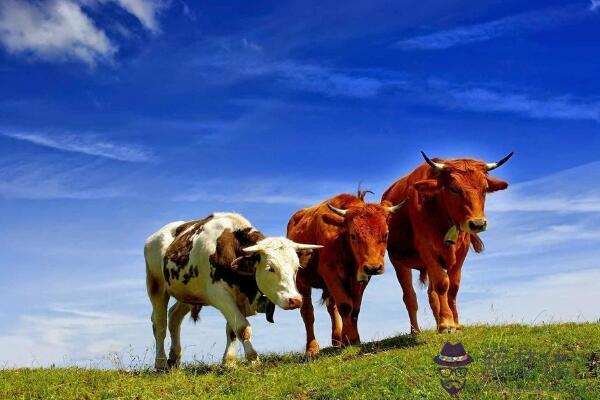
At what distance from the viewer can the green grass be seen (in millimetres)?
10359

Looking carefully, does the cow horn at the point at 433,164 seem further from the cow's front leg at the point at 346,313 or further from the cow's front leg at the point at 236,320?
the cow's front leg at the point at 236,320

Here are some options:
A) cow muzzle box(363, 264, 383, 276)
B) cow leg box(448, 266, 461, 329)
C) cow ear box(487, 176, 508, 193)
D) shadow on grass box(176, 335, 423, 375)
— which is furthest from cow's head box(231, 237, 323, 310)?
cow ear box(487, 176, 508, 193)

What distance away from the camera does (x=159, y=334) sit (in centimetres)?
1766

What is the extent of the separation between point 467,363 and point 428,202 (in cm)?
482

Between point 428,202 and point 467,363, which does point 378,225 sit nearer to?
point 428,202

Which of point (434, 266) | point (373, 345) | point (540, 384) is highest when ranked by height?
point (434, 266)

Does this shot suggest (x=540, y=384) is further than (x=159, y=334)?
No

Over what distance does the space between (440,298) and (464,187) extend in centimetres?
221

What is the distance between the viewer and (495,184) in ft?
49.5

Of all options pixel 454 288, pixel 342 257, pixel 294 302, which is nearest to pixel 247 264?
pixel 294 302

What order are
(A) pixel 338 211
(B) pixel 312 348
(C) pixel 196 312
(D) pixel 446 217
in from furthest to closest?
(C) pixel 196 312
(B) pixel 312 348
(A) pixel 338 211
(D) pixel 446 217

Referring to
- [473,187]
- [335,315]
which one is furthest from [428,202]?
[335,315]

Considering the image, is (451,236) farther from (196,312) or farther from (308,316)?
(196,312)

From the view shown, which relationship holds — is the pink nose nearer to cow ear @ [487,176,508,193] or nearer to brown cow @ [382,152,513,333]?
brown cow @ [382,152,513,333]
